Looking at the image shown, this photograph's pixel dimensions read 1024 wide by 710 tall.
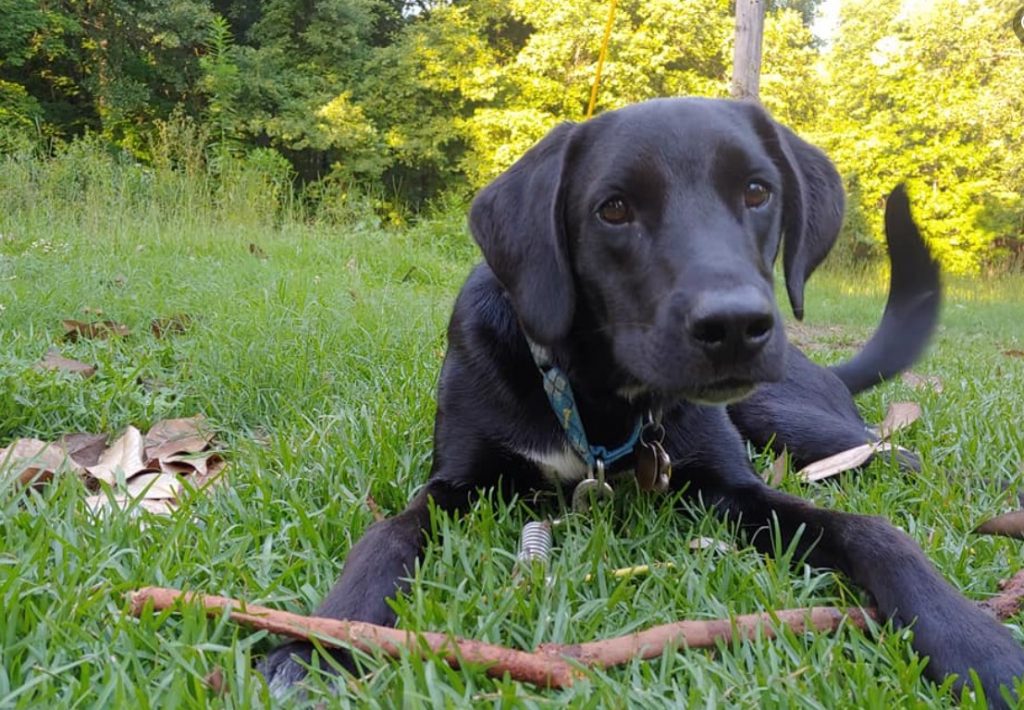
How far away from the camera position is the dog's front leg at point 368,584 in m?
1.18

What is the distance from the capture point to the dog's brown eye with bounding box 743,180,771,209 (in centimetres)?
175

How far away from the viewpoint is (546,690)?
3.59 feet

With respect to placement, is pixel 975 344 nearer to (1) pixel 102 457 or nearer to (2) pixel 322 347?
(2) pixel 322 347

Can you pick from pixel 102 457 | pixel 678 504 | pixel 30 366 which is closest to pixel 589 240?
pixel 678 504

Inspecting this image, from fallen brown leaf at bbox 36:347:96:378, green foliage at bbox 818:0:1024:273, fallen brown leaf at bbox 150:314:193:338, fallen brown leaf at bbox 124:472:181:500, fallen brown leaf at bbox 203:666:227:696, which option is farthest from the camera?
green foliage at bbox 818:0:1024:273

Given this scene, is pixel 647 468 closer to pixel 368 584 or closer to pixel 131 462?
pixel 368 584

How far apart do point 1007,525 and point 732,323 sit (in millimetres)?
793

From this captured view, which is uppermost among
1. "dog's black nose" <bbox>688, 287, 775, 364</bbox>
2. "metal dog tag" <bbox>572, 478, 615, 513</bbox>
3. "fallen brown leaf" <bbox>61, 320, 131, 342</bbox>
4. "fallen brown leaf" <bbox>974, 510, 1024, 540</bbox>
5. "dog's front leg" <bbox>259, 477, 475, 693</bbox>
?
"dog's black nose" <bbox>688, 287, 775, 364</bbox>

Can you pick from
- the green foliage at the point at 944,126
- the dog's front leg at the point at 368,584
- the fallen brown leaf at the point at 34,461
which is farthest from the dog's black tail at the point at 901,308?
the green foliage at the point at 944,126

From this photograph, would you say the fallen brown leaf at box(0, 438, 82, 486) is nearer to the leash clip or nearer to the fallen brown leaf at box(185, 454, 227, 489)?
the fallen brown leaf at box(185, 454, 227, 489)

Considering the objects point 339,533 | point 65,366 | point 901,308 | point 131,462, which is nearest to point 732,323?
point 339,533

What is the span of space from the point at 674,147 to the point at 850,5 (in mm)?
25623

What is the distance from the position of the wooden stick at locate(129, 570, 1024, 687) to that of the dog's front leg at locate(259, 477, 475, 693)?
0.04 meters

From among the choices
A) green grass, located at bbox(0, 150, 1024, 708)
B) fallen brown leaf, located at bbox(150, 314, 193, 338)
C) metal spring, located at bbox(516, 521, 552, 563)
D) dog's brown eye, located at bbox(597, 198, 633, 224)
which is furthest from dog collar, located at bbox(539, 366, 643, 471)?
fallen brown leaf, located at bbox(150, 314, 193, 338)
